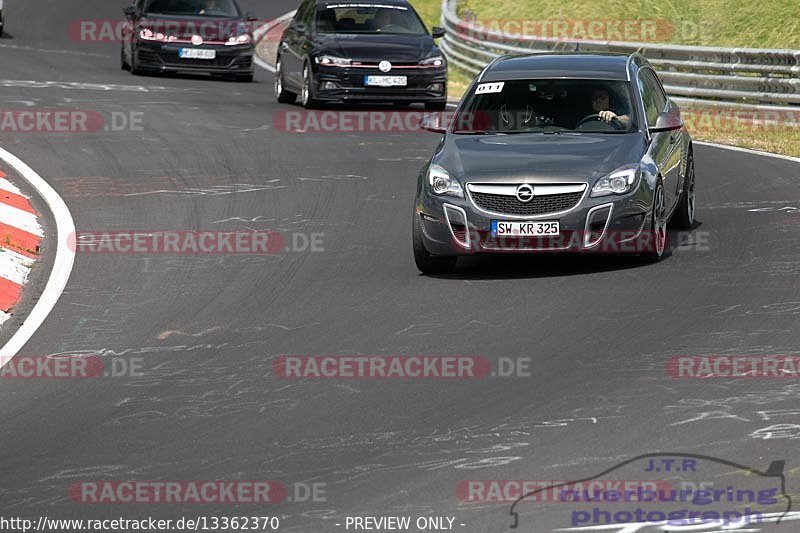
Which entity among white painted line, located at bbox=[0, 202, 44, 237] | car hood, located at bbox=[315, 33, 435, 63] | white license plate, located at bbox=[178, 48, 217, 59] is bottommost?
white license plate, located at bbox=[178, 48, 217, 59]

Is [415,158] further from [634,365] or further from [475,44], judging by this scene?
[475,44]

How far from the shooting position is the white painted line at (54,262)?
10234 millimetres

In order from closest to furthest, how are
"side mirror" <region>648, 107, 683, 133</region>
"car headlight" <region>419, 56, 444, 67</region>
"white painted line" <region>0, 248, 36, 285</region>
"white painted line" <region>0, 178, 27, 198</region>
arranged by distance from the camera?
"white painted line" <region>0, 248, 36, 285</region>
"side mirror" <region>648, 107, 683, 133</region>
"white painted line" <region>0, 178, 27, 198</region>
"car headlight" <region>419, 56, 444, 67</region>

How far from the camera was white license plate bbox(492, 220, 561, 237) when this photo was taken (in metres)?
11.6

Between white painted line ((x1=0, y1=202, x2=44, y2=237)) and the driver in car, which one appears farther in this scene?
white painted line ((x1=0, y1=202, x2=44, y2=237))

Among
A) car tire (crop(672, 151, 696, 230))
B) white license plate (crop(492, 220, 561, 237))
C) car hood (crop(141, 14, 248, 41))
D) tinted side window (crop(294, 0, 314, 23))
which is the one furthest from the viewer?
car hood (crop(141, 14, 248, 41))

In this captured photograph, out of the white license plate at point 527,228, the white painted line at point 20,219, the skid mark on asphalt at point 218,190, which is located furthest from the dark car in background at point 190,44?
the white license plate at point 527,228

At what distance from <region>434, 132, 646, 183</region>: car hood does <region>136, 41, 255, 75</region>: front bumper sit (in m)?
15.9

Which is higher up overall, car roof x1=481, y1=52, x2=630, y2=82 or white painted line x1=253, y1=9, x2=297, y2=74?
car roof x1=481, y1=52, x2=630, y2=82

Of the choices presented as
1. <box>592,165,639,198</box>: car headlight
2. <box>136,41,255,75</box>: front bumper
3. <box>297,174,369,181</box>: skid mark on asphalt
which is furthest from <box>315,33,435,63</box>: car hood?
<box>592,165,639,198</box>: car headlight

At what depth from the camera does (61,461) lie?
24.6 ft

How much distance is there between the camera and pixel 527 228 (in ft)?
38.0

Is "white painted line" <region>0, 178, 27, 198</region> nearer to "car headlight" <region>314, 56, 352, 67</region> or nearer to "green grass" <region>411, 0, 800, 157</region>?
"car headlight" <region>314, 56, 352, 67</region>

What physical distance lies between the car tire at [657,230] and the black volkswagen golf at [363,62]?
1124 centimetres
